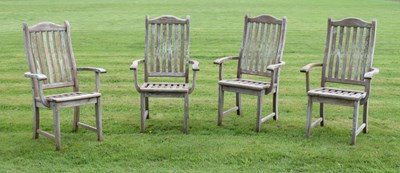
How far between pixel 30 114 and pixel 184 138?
2187mm

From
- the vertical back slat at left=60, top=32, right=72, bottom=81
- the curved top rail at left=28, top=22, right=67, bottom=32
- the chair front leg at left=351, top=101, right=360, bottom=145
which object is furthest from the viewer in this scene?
the vertical back slat at left=60, top=32, right=72, bottom=81

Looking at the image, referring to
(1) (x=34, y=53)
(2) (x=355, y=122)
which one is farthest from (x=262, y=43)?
(1) (x=34, y=53)

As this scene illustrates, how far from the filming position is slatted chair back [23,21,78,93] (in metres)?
6.07

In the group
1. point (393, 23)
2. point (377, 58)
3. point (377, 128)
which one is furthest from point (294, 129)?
point (393, 23)

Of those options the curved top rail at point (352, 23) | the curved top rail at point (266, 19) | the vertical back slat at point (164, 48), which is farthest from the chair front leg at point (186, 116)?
the curved top rail at point (352, 23)

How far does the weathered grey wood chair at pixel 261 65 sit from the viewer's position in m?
6.58

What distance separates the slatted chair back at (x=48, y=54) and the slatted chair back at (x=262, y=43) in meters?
2.11

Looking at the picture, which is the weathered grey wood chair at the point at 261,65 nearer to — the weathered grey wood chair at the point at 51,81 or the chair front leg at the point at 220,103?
the chair front leg at the point at 220,103

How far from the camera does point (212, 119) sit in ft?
23.4

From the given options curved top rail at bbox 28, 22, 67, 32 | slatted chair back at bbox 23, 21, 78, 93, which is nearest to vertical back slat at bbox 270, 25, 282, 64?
slatted chair back at bbox 23, 21, 78, 93

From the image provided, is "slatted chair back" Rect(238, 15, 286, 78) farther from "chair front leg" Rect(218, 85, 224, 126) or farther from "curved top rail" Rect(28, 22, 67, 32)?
"curved top rail" Rect(28, 22, 67, 32)

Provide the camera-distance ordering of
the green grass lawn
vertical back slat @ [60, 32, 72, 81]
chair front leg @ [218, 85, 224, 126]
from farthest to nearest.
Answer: chair front leg @ [218, 85, 224, 126], vertical back slat @ [60, 32, 72, 81], the green grass lawn

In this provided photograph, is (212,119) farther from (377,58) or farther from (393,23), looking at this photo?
(393,23)

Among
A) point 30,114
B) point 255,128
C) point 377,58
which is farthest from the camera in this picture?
point 377,58
